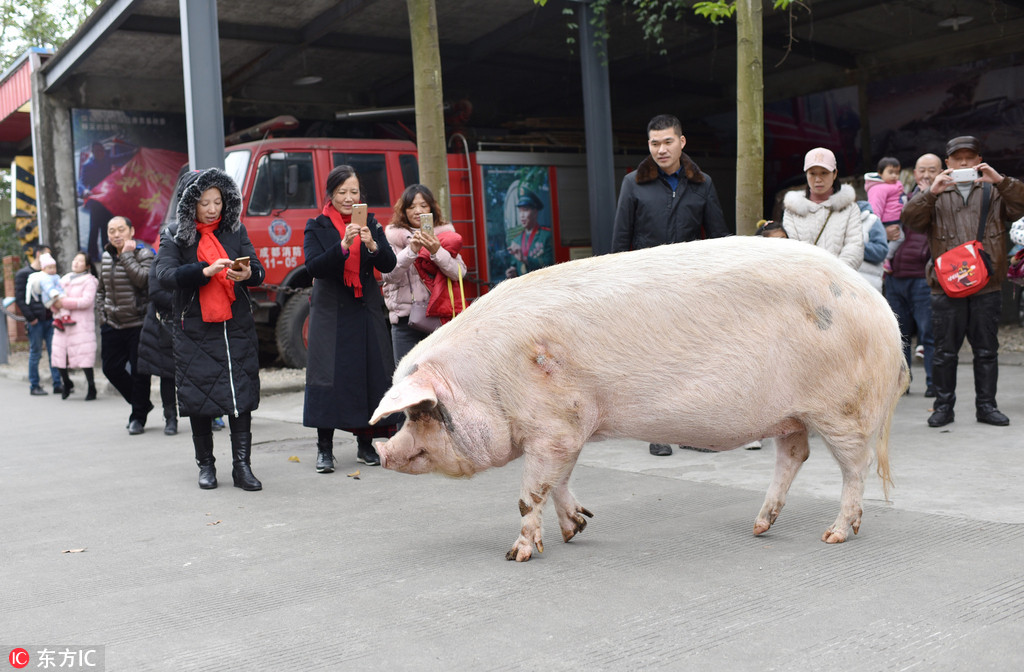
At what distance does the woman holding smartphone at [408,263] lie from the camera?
20.0 feet

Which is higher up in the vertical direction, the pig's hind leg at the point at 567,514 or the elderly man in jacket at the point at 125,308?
the elderly man in jacket at the point at 125,308

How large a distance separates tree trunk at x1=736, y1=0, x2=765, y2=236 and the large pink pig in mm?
3076

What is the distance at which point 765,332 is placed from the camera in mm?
3723

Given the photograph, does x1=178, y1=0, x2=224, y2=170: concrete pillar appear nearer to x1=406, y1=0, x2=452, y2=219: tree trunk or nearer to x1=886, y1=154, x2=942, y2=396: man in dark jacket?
x1=406, y1=0, x2=452, y2=219: tree trunk

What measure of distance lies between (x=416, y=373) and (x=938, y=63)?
15.8 meters

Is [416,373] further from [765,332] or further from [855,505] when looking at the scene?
[855,505]

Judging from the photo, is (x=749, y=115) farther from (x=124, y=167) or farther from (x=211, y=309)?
(x=124, y=167)

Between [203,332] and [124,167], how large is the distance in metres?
12.3

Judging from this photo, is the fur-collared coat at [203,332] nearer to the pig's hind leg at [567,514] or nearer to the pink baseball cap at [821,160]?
the pig's hind leg at [567,514]

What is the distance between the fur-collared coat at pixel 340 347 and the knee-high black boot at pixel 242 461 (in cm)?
40

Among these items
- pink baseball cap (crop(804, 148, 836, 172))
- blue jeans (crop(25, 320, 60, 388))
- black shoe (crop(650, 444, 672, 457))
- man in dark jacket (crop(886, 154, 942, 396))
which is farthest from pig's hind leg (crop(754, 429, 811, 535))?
blue jeans (crop(25, 320, 60, 388))

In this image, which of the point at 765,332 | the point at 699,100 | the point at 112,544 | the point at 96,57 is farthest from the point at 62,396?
the point at 699,100

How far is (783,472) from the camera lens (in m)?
4.05

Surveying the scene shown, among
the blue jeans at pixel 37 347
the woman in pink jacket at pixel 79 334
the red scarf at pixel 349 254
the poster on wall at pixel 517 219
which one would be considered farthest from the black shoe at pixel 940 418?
the blue jeans at pixel 37 347
